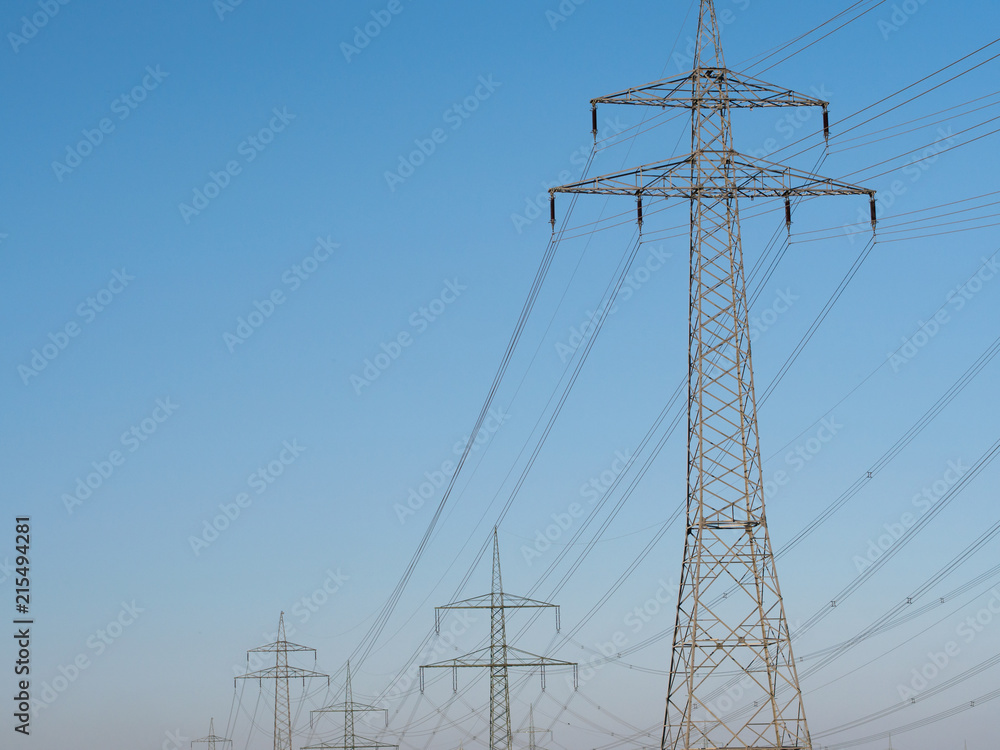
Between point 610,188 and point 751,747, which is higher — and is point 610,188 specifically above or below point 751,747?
above

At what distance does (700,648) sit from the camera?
41.4 m

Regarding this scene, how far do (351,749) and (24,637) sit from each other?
40853 millimetres

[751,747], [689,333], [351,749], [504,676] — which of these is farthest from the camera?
[351,749]

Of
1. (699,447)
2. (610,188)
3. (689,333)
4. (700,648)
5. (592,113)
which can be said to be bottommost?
(700,648)

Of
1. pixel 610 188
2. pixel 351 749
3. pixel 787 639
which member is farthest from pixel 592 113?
pixel 351 749

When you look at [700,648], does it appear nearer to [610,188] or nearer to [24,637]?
[610,188]

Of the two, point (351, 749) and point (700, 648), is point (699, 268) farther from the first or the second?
point (351, 749)

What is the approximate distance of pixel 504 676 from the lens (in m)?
76.2

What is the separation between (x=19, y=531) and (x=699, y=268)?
38412 millimetres

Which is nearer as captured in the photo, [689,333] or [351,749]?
[689,333]

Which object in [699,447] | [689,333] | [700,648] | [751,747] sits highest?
[689,333]

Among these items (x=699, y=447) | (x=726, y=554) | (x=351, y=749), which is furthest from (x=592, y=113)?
(x=351, y=749)

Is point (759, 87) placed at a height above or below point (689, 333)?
above

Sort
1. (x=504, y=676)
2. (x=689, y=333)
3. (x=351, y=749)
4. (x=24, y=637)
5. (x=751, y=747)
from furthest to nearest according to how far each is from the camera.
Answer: (x=351, y=749) < (x=504, y=676) < (x=24, y=637) < (x=689, y=333) < (x=751, y=747)
